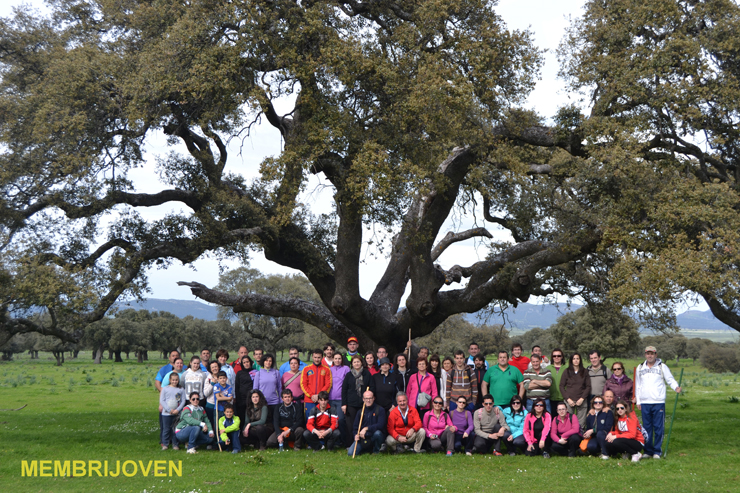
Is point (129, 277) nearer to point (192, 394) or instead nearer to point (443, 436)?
point (192, 394)

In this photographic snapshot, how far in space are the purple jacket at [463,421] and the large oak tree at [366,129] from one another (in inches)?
144

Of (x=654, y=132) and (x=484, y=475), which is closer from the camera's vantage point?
(x=484, y=475)

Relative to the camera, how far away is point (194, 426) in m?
10.2

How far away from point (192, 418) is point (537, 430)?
6.23 m

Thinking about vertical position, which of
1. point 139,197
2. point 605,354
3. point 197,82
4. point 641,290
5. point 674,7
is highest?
point 674,7

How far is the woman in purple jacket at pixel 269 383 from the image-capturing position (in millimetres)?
10703

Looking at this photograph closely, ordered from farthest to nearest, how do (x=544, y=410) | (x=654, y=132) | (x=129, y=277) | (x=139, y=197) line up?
1. (x=139, y=197)
2. (x=129, y=277)
3. (x=654, y=132)
4. (x=544, y=410)

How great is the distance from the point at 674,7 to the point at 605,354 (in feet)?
91.7

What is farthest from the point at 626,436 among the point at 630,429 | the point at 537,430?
the point at 537,430

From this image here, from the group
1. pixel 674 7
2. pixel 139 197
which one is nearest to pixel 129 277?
pixel 139 197

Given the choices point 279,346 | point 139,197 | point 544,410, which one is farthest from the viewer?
point 279,346

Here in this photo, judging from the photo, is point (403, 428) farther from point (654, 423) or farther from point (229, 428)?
point (654, 423)

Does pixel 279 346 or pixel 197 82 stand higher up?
pixel 197 82

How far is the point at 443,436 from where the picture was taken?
33.4 ft
